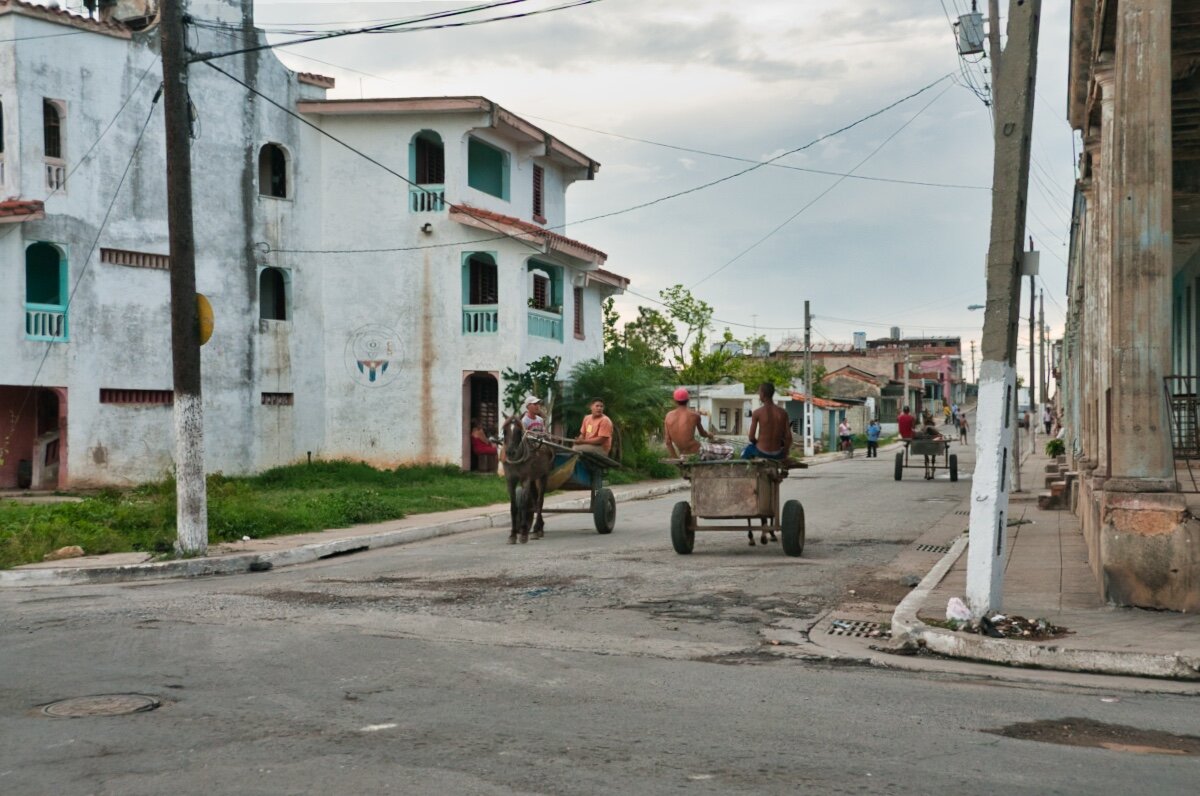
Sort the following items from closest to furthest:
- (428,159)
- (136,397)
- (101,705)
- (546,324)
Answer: (101,705)
(136,397)
(428,159)
(546,324)

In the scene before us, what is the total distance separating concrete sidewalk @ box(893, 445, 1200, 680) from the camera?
24.3 ft

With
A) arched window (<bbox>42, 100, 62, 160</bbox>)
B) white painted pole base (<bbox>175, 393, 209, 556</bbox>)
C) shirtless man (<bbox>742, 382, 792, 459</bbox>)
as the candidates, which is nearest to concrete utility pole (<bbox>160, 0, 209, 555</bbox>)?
white painted pole base (<bbox>175, 393, 209, 556</bbox>)

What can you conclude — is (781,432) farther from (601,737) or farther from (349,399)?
(349,399)

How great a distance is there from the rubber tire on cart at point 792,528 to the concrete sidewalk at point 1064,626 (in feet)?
5.20

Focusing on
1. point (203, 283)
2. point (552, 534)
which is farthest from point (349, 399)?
point (552, 534)

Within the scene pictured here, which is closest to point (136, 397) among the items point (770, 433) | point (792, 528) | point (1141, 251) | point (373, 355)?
point (373, 355)

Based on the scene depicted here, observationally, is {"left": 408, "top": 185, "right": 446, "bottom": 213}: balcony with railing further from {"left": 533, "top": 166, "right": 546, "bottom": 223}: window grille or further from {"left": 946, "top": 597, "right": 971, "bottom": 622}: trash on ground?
{"left": 946, "top": 597, "right": 971, "bottom": 622}: trash on ground

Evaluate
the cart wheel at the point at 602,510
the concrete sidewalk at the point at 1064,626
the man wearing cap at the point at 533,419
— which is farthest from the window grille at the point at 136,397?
the concrete sidewalk at the point at 1064,626

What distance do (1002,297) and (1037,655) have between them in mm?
2633

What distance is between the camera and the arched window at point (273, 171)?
28.2 metres

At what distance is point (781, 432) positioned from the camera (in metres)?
13.5

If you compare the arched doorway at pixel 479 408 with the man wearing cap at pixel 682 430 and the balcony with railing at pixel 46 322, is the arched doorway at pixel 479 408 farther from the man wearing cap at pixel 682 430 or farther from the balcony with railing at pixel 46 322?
the man wearing cap at pixel 682 430

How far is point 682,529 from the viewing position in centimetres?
1327

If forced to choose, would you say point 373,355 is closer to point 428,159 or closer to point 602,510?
point 428,159
